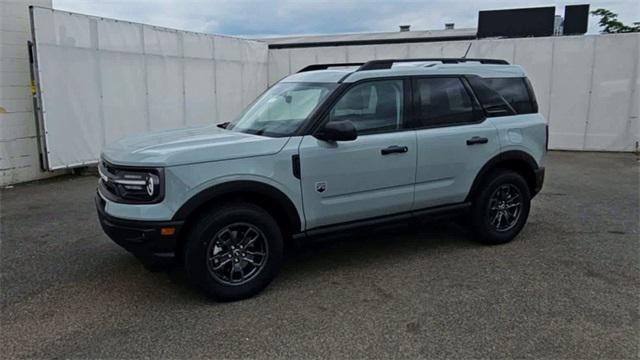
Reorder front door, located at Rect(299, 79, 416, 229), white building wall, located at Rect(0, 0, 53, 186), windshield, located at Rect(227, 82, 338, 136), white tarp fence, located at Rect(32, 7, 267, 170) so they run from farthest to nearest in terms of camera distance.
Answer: white tarp fence, located at Rect(32, 7, 267, 170) → white building wall, located at Rect(0, 0, 53, 186) → windshield, located at Rect(227, 82, 338, 136) → front door, located at Rect(299, 79, 416, 229)

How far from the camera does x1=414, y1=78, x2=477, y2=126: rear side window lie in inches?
176

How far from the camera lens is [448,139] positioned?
452 cm

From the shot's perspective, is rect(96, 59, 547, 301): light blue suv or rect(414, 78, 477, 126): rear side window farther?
rect(414, 78, 477, 126): rear side window

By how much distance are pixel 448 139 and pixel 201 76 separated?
782 centimetres

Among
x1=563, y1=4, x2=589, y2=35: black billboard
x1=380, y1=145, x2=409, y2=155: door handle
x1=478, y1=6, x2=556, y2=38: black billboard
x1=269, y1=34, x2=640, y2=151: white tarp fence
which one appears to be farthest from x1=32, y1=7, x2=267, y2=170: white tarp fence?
x1=563, y1=4, x2=589, y2=35: black billboard

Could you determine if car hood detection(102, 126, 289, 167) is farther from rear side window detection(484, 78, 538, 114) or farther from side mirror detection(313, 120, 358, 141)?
rear side window detection(484, 78, 538, 114)

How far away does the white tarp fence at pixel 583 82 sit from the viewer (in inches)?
434

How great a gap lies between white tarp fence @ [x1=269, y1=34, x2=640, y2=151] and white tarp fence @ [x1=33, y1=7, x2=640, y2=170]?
2 centimetres

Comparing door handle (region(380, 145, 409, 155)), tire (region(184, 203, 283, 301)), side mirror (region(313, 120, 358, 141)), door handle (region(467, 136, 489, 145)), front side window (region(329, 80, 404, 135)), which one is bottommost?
tire (region(184, 203, 283, 301))

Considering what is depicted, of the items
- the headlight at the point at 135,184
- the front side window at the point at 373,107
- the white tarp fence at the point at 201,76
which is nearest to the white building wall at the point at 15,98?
the white tarp fence at the point at 201,76

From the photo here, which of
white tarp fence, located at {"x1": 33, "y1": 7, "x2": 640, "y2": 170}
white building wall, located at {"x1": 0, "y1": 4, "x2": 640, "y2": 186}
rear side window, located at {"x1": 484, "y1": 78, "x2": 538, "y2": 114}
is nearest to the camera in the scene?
rear side window, located at {"x1": 484, "y1": 78, "x2": 538, "y2": 114}

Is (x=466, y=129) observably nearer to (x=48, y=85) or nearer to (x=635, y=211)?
(x=635, y=211)

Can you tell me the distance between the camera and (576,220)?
584 centimetres

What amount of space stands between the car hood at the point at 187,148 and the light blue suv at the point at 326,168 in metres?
0.01
